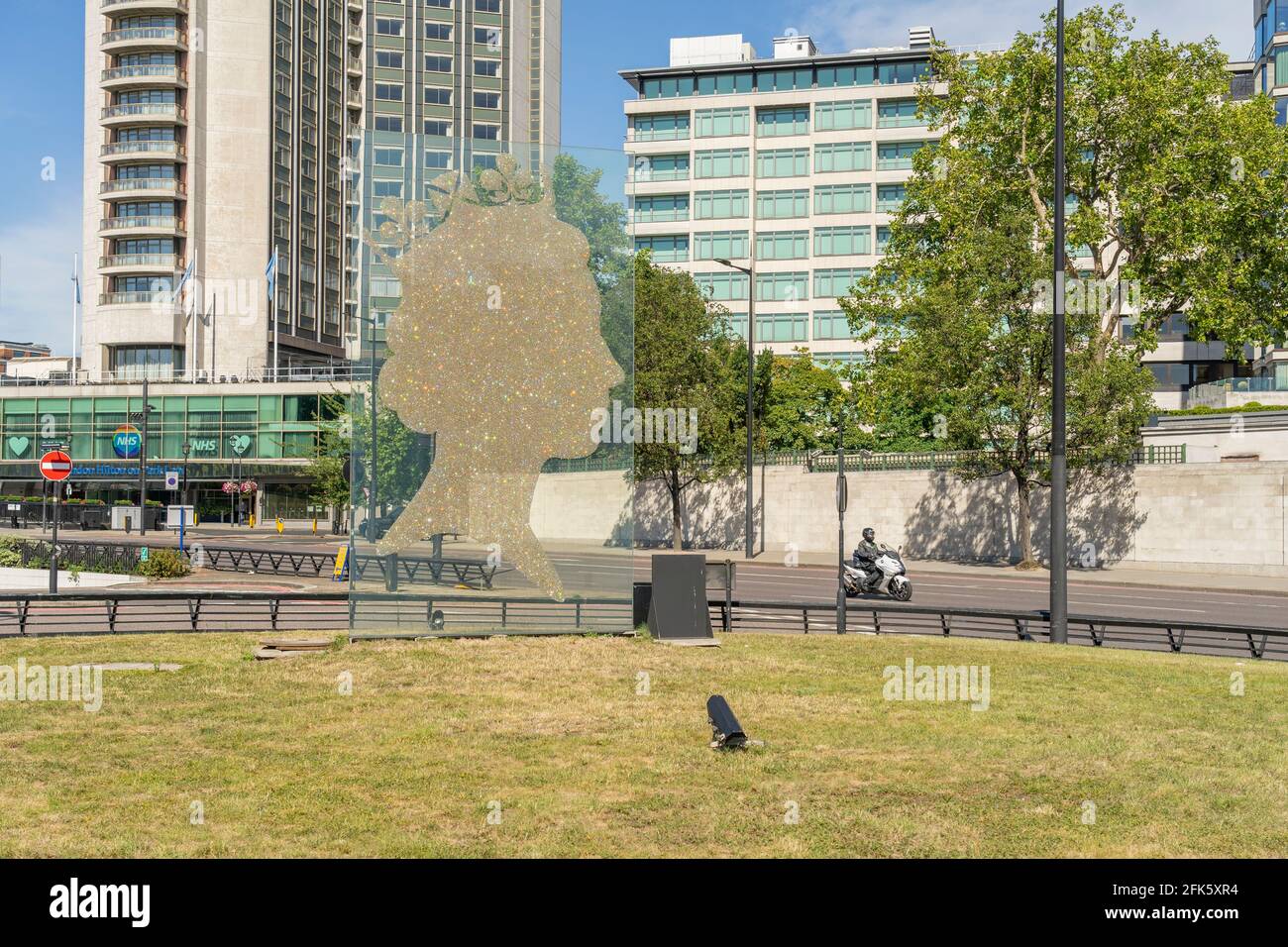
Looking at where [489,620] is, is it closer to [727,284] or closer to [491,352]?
[491,352]

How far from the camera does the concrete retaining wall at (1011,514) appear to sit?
39.2 m

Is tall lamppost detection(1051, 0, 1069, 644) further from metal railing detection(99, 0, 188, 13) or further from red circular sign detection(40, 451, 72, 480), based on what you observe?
metal railing detection(99, 0, 188, 13)

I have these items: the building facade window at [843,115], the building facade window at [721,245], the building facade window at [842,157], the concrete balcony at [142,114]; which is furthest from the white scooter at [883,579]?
the concrete balcony at [142,114]

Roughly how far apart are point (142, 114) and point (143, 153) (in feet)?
9.80

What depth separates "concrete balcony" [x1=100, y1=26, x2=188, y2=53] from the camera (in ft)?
292

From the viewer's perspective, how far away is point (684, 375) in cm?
5009

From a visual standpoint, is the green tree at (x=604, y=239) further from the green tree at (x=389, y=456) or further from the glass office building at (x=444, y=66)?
the glass office building at (x=444, y=66)

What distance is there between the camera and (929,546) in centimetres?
4794

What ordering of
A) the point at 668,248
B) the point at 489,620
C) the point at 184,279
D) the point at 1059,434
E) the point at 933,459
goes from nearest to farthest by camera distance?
the point at 489,620 → the point at 1059,434 → the point at 933,459 → the point at 668,248 → the point at 184,279

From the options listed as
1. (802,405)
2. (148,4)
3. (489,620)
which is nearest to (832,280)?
(802,405)

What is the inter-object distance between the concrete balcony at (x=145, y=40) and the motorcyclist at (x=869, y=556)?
7919cm

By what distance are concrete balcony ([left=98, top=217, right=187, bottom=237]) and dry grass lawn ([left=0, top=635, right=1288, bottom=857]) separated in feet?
265
